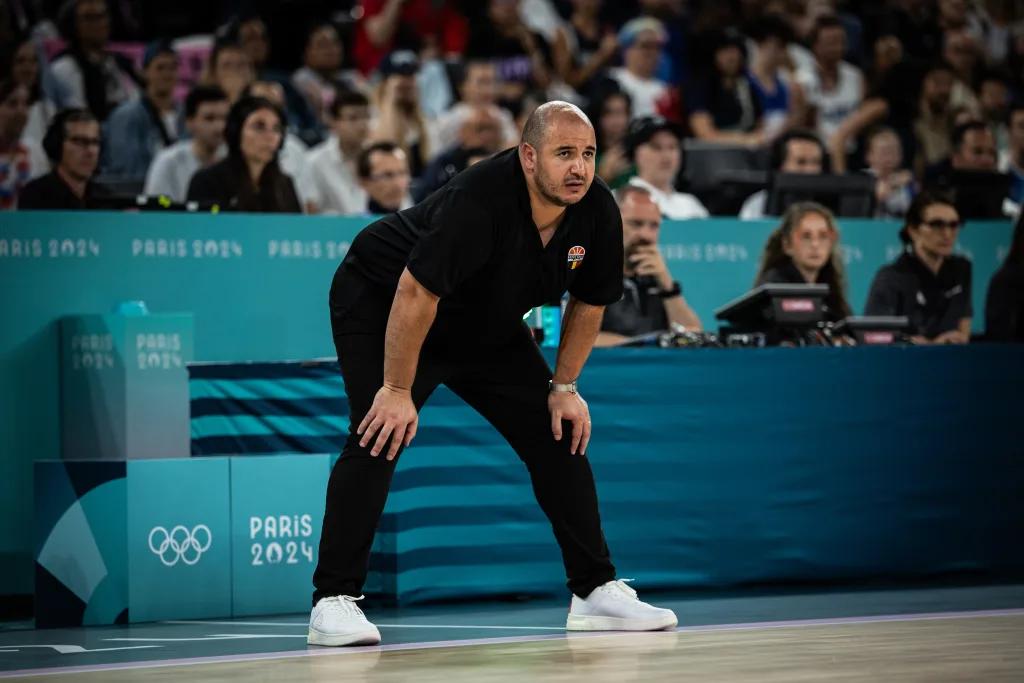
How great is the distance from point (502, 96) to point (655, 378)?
5744mm

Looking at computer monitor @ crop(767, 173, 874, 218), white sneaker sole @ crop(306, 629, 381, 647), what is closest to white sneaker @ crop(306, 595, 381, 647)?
white sneaker sole @ crop(306, 629, 381, 647)

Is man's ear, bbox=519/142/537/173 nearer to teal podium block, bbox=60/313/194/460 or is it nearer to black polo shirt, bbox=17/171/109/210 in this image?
teal podium block, bbox=60/313/194/460

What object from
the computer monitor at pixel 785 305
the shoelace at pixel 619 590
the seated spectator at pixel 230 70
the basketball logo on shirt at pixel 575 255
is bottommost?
the shoelace at pixel 619 590

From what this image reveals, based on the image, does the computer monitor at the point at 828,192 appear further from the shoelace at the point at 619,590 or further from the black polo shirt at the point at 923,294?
the shoelace at the point at 619,590

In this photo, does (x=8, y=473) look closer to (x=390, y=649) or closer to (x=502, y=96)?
(x=390, y=649)

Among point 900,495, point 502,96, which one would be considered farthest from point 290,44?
point 900,495

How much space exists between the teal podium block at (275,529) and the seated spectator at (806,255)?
8.49 feet

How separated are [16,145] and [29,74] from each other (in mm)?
574

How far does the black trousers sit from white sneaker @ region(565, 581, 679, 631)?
0.04m

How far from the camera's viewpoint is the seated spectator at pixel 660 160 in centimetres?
924

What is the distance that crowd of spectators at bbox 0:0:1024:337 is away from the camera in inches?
335

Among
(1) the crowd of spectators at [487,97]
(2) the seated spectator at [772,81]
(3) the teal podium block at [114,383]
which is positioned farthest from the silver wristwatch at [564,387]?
(2) the seated spectator at [772,81]

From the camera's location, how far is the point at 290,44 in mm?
12148

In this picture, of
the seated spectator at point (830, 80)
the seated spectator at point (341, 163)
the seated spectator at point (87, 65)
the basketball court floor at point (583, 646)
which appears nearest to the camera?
the basketball court floor at point (583, 646)
